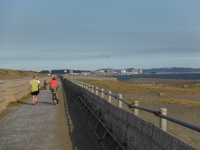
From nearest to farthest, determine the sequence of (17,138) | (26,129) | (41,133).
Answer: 1. (17,138)
2. (41,133)
3. (26,129)

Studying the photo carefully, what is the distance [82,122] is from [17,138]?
13.0 feet

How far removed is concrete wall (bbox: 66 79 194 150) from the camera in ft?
17.6

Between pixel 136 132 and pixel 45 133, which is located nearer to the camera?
pixel 136 132

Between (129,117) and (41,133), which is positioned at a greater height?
(129,117)

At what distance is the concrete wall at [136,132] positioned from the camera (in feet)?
17.6

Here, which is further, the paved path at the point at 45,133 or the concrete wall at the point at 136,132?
the paved path at the point at 45,133

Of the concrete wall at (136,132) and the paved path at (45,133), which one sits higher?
the concrete wall at (136,132)

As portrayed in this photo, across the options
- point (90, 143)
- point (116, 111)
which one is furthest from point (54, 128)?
point (116, 111)

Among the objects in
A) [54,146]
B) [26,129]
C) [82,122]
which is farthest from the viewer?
[82,122]

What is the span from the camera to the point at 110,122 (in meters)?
10.8

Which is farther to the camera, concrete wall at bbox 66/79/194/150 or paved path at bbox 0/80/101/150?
paved path at bbox 0/80/101/150

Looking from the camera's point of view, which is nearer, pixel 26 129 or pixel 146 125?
pixel 146 125

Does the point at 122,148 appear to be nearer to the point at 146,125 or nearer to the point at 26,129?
the point at 146,125

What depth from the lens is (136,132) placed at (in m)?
7.32
